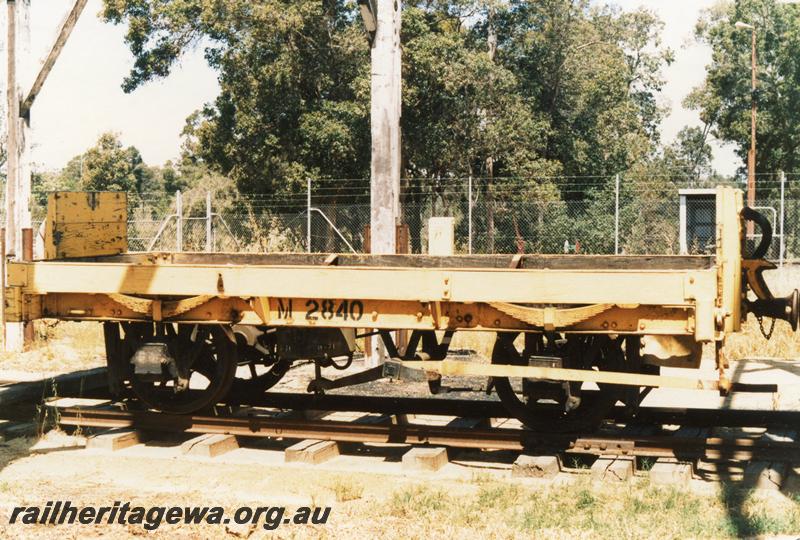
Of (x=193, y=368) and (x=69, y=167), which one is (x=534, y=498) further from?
(x=69, y=167)

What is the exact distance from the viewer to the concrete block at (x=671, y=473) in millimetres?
6418

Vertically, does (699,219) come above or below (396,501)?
above

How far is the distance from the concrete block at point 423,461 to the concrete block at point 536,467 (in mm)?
554

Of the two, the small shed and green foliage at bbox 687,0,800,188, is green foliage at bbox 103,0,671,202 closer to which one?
the small shed

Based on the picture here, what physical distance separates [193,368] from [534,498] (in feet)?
10.7

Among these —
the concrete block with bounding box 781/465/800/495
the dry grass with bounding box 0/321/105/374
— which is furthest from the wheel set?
the dry grass with bounding box 0/321/105/374

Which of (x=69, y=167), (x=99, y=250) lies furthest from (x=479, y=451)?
(x=69, y=167)

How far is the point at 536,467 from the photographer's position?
22.0 ft

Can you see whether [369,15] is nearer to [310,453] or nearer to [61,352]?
[310,453]

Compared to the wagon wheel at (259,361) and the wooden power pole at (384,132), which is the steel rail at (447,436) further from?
the wooden power pole at (384,132)

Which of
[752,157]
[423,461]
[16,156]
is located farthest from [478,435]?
[752,157]

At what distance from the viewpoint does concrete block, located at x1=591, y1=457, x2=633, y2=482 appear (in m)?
6.55

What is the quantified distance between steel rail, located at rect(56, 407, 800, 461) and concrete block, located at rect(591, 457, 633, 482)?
0.90 ft

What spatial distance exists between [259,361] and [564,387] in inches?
110
